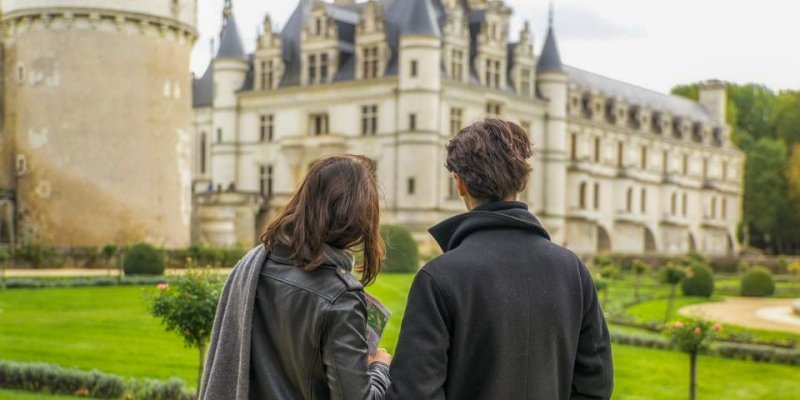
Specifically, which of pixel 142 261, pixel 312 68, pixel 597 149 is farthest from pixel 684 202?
pixel 142 261

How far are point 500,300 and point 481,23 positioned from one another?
37013mm

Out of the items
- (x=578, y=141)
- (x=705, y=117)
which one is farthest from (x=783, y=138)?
(x=578, y=141)

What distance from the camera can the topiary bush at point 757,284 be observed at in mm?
26547

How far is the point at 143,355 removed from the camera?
440 inches

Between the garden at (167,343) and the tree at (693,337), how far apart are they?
1cm

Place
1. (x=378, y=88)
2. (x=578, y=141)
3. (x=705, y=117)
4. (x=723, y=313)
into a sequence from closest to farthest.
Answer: (x=723, y=313), (x=378, y=88), (x=578, y=141), (x=705, y=117)

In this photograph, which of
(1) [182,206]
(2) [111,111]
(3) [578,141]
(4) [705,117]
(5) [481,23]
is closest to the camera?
(2) [111,111]

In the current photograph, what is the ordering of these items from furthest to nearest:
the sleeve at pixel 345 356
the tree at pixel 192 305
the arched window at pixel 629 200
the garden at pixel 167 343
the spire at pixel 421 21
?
the arched window at pixel 629 200 → the spire at pixel 421 21 → the garden at pixel 167 343 → the tree at pixel 192 305 → the sleeve at pixel 345 356

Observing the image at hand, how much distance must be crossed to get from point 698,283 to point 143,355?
1710 centimetres

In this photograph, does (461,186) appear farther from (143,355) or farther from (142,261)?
(142,261)

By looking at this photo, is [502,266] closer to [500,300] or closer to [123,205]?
[500,300]

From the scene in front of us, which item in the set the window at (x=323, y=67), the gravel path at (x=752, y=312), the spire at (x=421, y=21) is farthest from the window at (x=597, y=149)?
the gravel path at (x=752, y=312)

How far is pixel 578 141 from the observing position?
151 feet

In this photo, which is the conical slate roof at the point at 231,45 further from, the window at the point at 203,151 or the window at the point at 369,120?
the window at the point at 369,120
